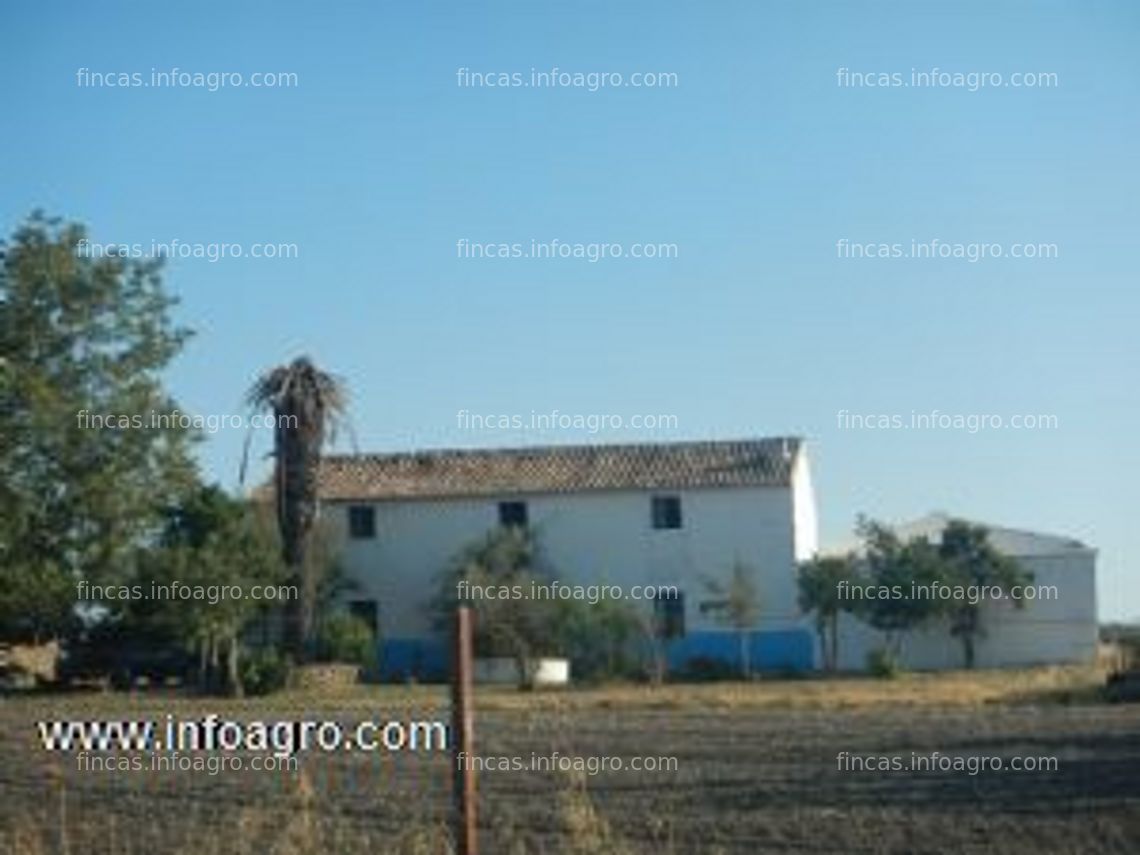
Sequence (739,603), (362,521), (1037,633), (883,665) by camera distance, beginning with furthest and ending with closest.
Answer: (362,521)
(1037,633)
(739,603)
(883,665)

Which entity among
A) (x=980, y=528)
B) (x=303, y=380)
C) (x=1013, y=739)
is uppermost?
(x=303, y=380)

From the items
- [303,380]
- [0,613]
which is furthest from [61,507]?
[303,380]

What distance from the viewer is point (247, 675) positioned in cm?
3888

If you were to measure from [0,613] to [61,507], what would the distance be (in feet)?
7.02

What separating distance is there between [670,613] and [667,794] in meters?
32.4

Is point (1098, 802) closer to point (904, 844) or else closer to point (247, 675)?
point (904, 844)

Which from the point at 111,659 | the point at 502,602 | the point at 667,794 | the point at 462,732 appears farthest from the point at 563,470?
the point at 462,732

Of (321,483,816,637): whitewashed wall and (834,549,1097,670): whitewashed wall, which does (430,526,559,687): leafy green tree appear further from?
(834,549,1097,670): whitewashed wall

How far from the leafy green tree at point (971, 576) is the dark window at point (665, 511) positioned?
704 cm

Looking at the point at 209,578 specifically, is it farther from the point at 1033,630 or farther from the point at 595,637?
the point at 1033,630

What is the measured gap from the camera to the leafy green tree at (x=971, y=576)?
45844 mm

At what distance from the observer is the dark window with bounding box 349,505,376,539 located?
169 ft

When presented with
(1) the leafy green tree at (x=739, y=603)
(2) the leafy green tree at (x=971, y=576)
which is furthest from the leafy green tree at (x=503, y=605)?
(2) the leafy green tree at (x=971, y=576)

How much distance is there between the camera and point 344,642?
4462 cm
